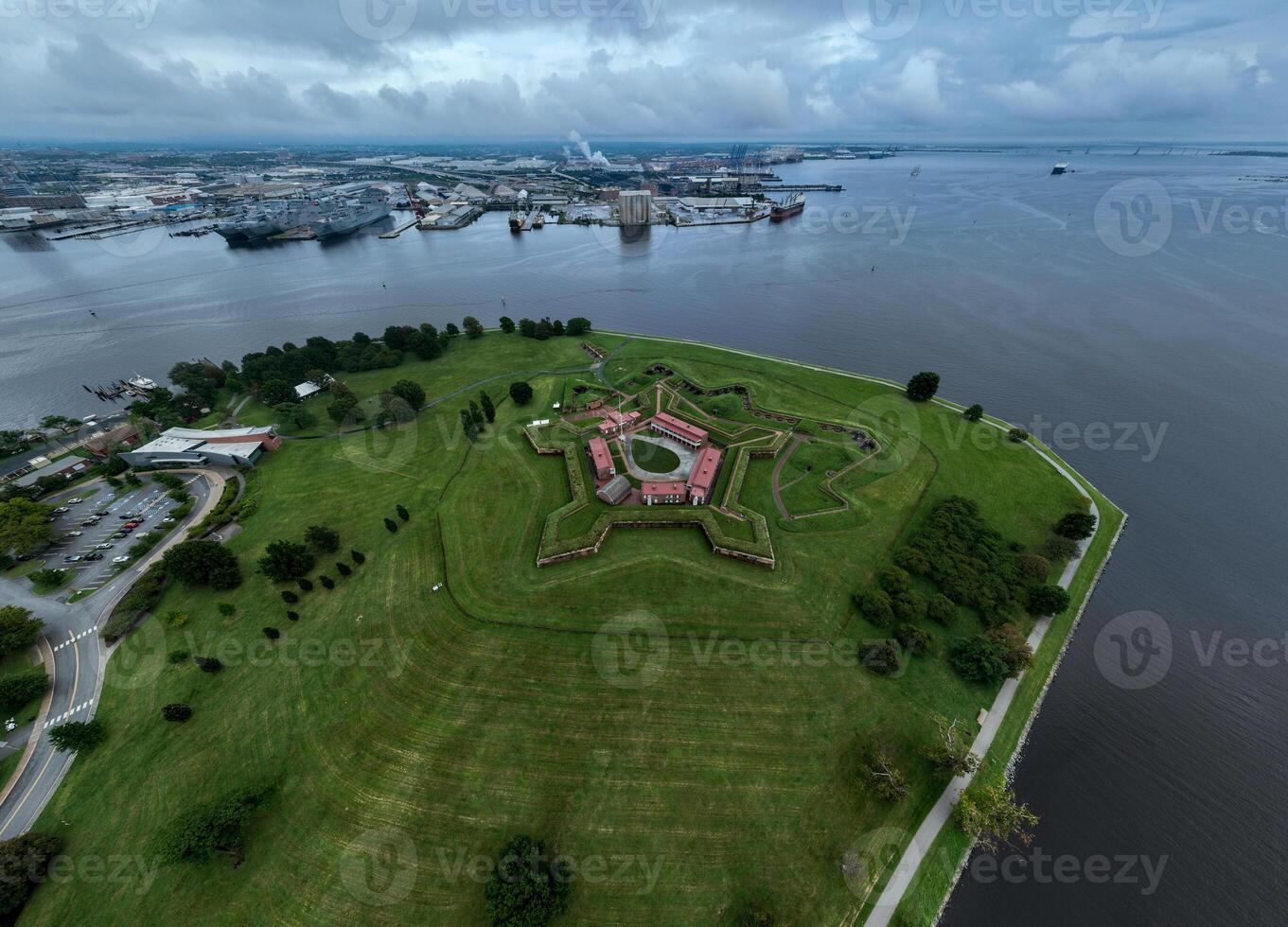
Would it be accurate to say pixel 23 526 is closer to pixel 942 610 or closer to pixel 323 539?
pixel 323 539

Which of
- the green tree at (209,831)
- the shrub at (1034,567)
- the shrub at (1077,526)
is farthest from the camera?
the shrub at (1077,526)

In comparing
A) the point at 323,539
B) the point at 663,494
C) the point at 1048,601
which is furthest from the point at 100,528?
the point at 1048,601

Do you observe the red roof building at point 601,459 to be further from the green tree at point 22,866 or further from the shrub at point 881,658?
the green tree at point 22,866

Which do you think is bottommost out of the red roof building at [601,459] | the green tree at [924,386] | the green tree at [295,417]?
the green tree at [295,417]

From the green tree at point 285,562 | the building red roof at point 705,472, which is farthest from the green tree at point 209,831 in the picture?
the building red roof at point 705,472

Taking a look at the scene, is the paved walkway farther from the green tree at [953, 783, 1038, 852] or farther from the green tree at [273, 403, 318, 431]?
the green tree at [273, 403, 318, 431]

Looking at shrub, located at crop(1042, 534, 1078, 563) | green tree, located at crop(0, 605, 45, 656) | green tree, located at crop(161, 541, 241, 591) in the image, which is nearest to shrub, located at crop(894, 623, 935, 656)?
shrub, located at crop(1042, 534, 1078, 563)
